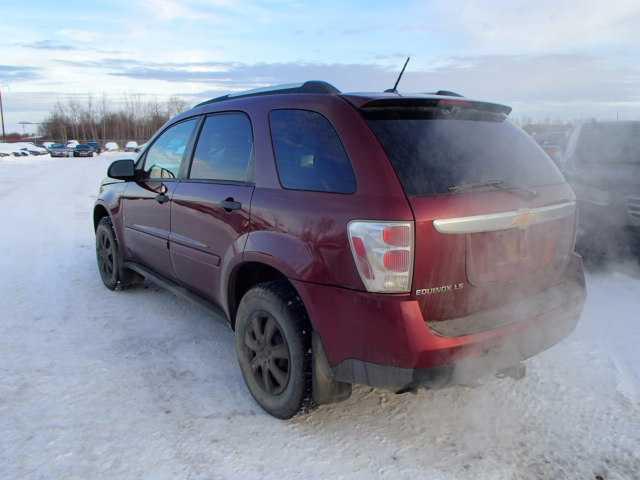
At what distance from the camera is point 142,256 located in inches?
174

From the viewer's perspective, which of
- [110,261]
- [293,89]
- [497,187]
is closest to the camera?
[497,187]

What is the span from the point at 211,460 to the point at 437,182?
1.69 metres

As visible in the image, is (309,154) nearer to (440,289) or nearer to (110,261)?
(440,289)

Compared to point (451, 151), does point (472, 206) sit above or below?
below

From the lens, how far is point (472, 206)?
2365 millimetres

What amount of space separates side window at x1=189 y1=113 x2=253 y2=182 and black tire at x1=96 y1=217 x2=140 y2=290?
5.65ft

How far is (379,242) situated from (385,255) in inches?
2.4

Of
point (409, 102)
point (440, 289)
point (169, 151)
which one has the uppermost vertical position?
point (409, 102)

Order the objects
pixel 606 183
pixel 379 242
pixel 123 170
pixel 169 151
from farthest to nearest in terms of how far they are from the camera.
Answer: pixel 606 183, pixel 123 170, pixel 169 151, pixel 379 242

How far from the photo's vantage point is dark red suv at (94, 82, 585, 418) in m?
2.28

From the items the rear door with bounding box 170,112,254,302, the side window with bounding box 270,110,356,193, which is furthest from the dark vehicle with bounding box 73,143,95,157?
the side window with bounding box 270,110,356,193

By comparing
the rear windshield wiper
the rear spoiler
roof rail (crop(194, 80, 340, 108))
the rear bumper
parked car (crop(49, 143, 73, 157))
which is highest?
roof rail (crop(194, 80, 340, 108))

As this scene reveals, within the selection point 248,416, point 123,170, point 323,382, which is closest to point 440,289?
point 323,382

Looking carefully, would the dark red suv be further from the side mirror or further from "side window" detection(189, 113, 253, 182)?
the side mirror
